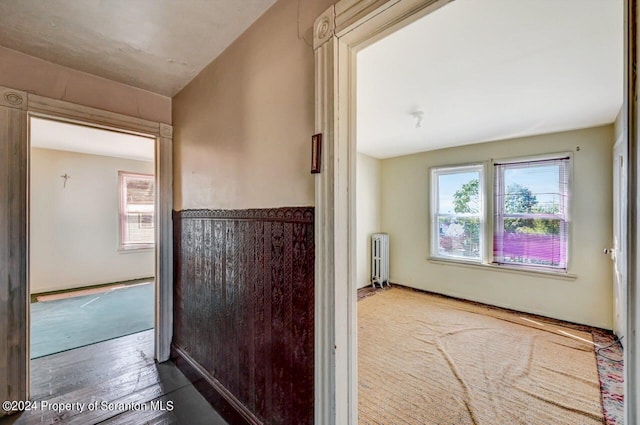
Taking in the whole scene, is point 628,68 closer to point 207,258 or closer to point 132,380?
point 207,258

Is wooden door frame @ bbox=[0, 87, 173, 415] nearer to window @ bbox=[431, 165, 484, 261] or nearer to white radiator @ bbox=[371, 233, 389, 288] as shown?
white radiator @ bbox=[371, 233, 389, 288]

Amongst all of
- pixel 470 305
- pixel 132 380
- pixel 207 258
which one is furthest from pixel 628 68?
pixel 470 305

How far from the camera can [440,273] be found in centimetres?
422

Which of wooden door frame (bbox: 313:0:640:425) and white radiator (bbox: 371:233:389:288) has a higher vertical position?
wooden door frame (bbox: 313:0:640:425)

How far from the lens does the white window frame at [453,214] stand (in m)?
3.83

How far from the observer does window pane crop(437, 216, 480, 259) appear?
3943 mm

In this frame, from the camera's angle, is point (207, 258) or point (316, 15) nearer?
point (316, 15)

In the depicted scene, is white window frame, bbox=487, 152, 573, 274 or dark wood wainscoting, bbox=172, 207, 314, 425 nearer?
dark wood wainscoting, bbox=172, 207, 314, 425

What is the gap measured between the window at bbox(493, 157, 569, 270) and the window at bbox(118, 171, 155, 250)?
19.2ft

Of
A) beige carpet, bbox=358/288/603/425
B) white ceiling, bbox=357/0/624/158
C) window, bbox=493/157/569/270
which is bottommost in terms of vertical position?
beige carpet, bbox=358/288/603/425

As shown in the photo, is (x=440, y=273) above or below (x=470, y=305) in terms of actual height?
above

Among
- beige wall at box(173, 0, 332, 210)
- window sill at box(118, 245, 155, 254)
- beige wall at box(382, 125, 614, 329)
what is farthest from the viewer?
window sill at box(118, 245, 155, 254)

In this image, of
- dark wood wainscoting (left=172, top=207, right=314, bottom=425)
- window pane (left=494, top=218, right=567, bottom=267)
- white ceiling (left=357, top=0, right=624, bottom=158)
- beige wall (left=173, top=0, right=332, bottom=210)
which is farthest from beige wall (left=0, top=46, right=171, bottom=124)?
window pane (left=494, top=218, right=567, bottom=267)

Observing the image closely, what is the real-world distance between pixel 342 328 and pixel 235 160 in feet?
3.65
